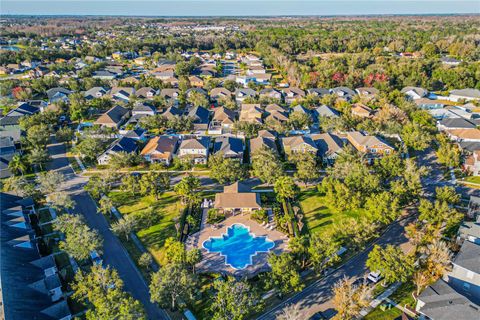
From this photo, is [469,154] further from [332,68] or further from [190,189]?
[332,68]

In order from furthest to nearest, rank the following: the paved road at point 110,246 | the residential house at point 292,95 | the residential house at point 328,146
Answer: the residential house at point 292,95 → the residential house at point 328,146 → the paved road at point 110,246

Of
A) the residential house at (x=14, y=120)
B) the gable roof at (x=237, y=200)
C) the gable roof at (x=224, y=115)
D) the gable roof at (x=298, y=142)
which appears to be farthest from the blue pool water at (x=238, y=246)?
the residential house at (x=14, y=120)

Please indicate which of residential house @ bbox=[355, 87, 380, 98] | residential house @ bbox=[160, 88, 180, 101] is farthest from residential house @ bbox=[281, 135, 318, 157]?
residential house @ bbox=[160, 88, 180, 101]

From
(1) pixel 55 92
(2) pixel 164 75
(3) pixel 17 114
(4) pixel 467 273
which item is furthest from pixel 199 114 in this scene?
(4) pixel 467 273

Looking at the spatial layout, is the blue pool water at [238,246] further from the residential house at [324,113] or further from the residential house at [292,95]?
the residential house at [292,95]

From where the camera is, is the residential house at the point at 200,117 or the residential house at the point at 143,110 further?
the residential house at the point at 143,110

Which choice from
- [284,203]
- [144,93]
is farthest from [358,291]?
[144,93]

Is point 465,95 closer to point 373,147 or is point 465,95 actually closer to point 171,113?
point 373,147

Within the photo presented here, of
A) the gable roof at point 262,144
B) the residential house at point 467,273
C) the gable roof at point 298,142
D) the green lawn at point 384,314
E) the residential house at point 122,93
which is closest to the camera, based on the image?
the green lawn at point 384,314

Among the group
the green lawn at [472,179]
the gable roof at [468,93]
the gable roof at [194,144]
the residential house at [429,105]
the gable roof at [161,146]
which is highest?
the gable roof at [468,93]
